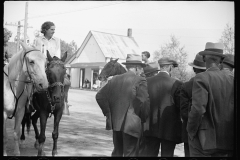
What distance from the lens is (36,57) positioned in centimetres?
518

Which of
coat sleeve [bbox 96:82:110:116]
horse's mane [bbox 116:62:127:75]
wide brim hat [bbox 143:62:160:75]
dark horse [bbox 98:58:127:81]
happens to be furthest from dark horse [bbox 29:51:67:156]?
wide brim hat [bbox 143:62:160:75]

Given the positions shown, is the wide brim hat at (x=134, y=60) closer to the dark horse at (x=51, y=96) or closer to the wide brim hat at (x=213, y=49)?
the wide brim hat at (x=213, y=49)

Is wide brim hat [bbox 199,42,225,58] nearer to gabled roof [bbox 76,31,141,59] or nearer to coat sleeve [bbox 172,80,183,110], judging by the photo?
coat sleeve [bbox 172,80,183,110]

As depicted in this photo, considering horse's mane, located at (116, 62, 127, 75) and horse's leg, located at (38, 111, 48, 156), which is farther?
horse's mane, located at (116, 62, 127, 75)

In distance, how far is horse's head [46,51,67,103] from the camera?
5.89 m

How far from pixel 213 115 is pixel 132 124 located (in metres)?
1.37

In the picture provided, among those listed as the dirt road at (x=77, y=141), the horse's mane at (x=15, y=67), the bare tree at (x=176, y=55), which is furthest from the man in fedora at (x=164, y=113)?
the bare tree at (x=176, y=55)

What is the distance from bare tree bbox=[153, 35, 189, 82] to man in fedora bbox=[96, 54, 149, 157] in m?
4.78

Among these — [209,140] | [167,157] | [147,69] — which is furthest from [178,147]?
[209,140]

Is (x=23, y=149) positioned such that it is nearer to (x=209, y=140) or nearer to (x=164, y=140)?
(x=164, y=140)

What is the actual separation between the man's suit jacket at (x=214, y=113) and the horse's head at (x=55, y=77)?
2675 mm

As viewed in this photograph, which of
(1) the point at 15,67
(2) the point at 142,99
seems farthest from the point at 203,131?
(1) the point at 15,67

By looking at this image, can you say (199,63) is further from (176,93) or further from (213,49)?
(176,93)

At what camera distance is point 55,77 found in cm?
596
